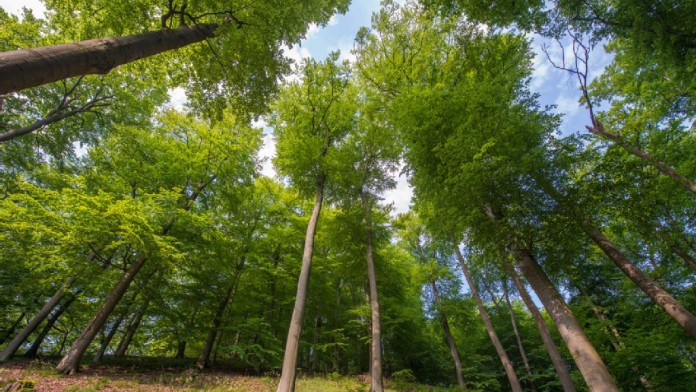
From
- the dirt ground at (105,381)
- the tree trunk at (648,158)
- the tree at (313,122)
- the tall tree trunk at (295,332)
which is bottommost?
the dirt ground at (105,381)

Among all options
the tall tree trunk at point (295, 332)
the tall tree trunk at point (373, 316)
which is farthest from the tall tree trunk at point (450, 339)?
the tall tree trunk at point (295, 332)

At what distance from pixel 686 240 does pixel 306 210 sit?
16.9m

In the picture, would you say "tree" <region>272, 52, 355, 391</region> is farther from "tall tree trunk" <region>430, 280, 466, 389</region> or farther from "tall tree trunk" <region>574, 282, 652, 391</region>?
"tall tree trunk" <region>574, 282, 652, 391</region>

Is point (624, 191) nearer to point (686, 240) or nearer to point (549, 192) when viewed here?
point (549, 192)

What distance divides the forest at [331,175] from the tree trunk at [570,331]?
0.04 metres

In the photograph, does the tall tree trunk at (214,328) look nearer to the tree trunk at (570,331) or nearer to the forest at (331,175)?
the forest at (331,175)

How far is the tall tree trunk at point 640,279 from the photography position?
18.6ft

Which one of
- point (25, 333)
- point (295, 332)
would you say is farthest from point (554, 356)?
point (25, 333)

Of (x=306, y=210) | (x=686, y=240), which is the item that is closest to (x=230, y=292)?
(x=306, y=210)

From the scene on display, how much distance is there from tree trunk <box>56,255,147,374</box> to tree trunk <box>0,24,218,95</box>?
26.5ft

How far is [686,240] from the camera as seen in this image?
10.2 metres

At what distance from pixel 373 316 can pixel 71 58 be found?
10.1m

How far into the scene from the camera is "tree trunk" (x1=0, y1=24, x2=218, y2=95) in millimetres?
2191

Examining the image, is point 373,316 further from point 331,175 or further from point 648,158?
point 648,158
